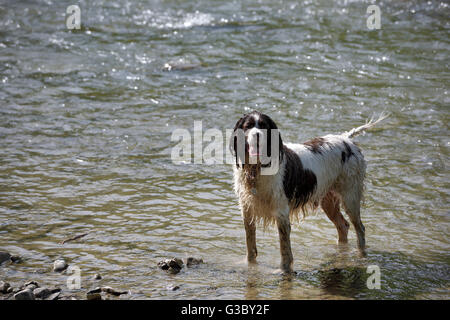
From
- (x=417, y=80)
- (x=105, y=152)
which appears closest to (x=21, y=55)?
(x=105, y=152)

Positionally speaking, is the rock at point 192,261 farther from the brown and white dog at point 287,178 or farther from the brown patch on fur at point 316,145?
the brown patch on fur at point 316,145

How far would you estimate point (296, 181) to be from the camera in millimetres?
6332

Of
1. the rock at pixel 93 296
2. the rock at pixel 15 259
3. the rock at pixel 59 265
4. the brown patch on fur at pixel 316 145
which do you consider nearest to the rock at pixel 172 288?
the rock at pixel 93 296

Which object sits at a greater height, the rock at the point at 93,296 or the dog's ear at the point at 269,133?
the dog's ear at the point at 269,133

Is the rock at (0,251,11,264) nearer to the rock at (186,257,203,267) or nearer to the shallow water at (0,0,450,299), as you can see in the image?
the shallow water at (0,0,450,299)

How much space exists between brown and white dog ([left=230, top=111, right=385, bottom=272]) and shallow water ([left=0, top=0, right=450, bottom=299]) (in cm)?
42

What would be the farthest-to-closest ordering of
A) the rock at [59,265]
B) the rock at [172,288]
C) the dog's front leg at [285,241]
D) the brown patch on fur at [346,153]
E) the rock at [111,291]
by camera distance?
the brown patch on fur at [346,153] < the dog's front leg at [285,241] < the rock at [59,265] < the rock at [172,288] < the rock at [111,291]

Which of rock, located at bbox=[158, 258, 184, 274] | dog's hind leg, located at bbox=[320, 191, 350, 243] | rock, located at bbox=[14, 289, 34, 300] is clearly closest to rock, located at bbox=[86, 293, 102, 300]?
rock, located at bbox=[14, 289, 34, 300]

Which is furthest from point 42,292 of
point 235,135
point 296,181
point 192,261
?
point 296,181

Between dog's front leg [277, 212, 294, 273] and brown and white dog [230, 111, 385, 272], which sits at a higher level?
brown and white dog [230, 111, 385, 272]

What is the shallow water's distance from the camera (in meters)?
6.34

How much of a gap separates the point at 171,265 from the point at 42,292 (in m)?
1.34

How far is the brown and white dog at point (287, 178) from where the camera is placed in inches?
231

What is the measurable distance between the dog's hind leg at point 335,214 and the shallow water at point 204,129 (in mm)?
196
